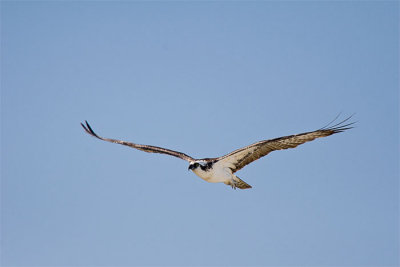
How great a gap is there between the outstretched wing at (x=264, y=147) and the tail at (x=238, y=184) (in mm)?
260

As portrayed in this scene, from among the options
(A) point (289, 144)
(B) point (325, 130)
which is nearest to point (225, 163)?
(A) point (289, 144)

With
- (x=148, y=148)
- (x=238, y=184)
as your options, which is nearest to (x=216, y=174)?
(x=238, y=184)

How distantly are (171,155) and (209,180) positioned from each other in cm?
186

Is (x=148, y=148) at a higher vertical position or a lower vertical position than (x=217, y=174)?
higher

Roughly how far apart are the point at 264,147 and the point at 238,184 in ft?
5.39

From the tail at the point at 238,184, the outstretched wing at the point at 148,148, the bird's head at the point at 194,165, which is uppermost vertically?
the outstretched wing at the point at 148,148

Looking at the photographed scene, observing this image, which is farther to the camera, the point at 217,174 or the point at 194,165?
the point at 217,174

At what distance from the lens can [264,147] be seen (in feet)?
54.2

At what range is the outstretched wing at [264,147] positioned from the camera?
51.5ft

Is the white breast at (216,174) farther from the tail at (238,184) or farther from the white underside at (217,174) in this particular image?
the tail at (238,184)

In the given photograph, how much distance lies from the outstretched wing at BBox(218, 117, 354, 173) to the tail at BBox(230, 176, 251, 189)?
0.85ft

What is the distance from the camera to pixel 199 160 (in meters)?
17.3

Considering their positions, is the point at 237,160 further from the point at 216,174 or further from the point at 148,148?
the point at 148,148

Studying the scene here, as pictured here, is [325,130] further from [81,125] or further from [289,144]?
[81,125]
